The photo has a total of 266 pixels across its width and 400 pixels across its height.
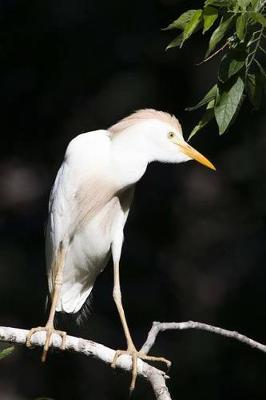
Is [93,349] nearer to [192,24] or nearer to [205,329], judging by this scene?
[205,329]

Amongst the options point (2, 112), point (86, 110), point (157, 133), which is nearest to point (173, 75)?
point (86, 110)

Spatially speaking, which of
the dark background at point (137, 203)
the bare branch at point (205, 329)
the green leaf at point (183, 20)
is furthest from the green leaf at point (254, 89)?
the dark background at point (137, 203)

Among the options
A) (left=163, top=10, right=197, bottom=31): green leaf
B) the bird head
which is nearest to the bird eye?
the bird head

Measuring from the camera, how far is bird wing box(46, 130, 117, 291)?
292cm

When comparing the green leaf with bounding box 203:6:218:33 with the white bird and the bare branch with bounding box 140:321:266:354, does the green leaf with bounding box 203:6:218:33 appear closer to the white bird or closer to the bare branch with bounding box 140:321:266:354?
the bare branch with bounding box 140:321:266:354

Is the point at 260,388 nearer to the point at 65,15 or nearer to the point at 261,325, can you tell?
the point at 261,325

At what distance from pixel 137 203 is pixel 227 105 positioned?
3.02m

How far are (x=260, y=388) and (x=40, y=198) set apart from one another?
1226mm

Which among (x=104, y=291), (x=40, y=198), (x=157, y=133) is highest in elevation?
(x=157, y=133)

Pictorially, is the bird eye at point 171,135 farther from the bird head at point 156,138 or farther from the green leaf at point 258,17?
the green leaf at point 258,17

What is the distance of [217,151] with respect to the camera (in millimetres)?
4805

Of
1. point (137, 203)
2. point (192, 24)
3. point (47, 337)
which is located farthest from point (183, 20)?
point (137, 203)

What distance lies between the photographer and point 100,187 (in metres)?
2.93

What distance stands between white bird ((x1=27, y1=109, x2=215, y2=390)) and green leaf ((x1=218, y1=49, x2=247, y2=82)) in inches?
30.4
